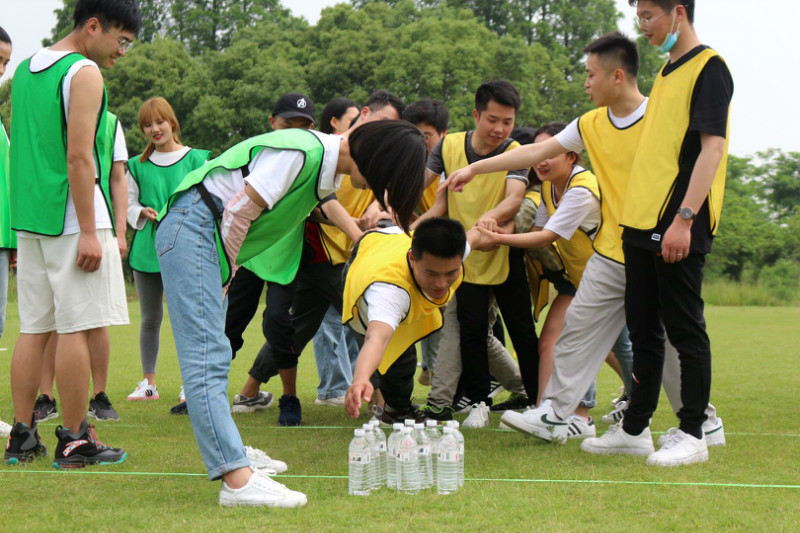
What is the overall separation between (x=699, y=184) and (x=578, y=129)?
1.10 meters

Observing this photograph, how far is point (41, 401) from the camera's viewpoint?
6.18 metres

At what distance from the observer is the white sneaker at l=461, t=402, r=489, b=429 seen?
227 inches

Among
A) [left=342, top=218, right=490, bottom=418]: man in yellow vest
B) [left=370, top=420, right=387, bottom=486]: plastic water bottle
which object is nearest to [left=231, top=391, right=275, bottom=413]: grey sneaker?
[left=342, top=218, right=490, bottom=418]: man in yellow vest

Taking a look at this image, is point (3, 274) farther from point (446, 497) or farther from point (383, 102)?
point (446, 497)

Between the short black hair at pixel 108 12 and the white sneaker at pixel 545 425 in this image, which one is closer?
the short black hair at pixel 108 12

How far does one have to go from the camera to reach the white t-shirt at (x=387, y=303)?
4.49m

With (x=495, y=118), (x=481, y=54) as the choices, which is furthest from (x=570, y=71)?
(x=495, y=118)

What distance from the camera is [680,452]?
4.52 meters

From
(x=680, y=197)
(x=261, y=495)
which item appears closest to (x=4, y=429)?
(x=261, y=495)

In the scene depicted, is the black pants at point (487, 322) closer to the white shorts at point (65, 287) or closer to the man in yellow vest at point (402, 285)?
the man in yellow vest at point (402, 285)

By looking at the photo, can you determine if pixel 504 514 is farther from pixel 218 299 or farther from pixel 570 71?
pixel 570 71

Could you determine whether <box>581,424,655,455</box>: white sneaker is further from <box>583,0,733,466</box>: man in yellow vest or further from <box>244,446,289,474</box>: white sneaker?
<box>244,446,289,474</box>: white sneaker

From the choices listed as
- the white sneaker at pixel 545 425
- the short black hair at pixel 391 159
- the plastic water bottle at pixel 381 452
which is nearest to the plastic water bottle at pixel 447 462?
the plastic water bottle at pixel 381 452

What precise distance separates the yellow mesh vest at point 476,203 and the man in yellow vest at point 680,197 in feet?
4.25
